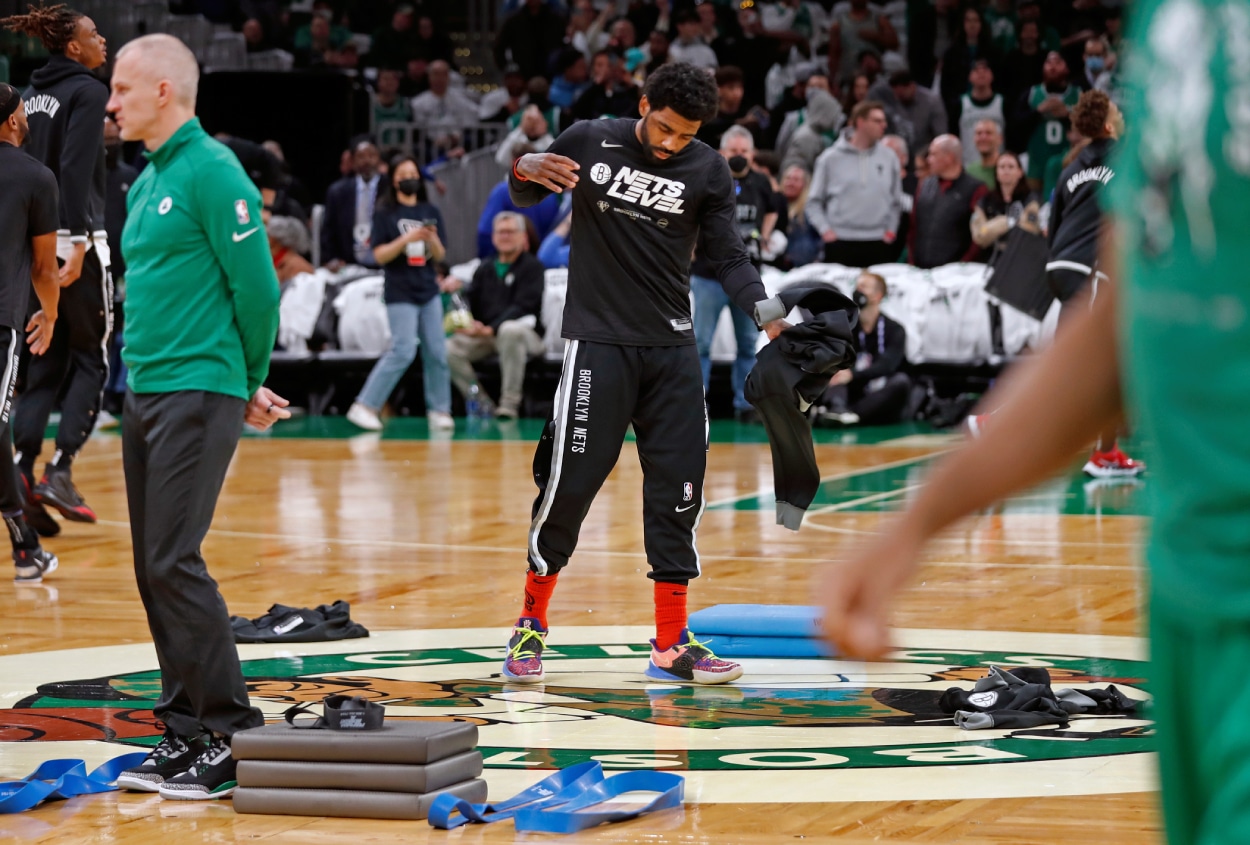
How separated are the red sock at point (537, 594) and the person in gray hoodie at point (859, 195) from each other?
1123cm

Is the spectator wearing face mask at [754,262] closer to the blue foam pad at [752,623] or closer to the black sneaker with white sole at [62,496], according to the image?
the black sneaker with white sole at [62,496]

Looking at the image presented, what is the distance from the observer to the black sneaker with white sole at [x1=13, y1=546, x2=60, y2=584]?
8.66m

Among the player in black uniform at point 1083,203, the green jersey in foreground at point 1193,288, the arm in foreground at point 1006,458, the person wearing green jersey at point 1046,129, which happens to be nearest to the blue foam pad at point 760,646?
the player in black uniform at point 1083,203

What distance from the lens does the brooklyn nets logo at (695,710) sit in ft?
16.1

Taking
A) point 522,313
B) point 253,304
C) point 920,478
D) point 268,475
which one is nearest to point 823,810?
point 253,304

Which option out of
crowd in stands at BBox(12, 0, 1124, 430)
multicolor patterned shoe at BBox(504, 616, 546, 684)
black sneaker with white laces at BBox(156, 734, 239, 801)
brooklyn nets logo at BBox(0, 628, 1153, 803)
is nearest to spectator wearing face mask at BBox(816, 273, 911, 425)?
crowd in stands at BBox(12, 0, 1124, 430)

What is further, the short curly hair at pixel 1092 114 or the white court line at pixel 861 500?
the white court line at pixel 861 500

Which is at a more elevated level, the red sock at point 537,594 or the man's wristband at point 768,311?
the man's wristband at point 768,311

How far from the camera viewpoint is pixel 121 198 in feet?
48.3

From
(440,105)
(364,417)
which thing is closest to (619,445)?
(364,417)

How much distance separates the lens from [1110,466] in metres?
12.6

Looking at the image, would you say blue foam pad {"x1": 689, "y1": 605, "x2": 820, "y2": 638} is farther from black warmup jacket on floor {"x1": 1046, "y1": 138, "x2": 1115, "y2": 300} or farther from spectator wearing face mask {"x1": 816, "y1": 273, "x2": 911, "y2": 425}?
spectator wearing face mask {"x1": 816, "y1": 273, "x2": 911, "y2": 425}

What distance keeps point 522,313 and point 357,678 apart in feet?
36.3

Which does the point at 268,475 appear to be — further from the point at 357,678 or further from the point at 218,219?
the point at 218,219
